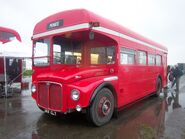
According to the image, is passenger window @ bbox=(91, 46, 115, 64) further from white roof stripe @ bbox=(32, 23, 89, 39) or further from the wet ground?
the wet ground

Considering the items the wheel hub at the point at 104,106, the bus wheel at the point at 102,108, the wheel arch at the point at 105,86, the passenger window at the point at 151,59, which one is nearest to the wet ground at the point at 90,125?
the bus wheel at the point at 102,108

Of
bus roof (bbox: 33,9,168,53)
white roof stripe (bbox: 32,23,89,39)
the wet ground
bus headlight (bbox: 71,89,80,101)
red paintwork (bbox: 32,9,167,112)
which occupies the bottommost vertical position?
the wet ground

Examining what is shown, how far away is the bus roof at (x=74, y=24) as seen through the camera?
4.71 meters

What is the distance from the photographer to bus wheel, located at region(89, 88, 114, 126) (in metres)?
4.63

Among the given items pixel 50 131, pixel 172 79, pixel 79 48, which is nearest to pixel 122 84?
pixel 79 48

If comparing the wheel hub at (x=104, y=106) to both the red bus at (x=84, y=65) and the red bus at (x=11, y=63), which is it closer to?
the red bus at (x=84, y=65)

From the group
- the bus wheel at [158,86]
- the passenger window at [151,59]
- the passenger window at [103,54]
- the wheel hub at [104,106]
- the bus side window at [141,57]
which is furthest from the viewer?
the bus wheel at [158,86]

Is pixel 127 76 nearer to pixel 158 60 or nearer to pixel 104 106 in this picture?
pixel 104 106

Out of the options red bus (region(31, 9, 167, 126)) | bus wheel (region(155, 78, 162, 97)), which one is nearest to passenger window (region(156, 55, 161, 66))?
bus wheel (region(155, 78, 162, 97))

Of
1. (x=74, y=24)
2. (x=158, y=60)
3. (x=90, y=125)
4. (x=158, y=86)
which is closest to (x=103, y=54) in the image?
(x=74, y=24)

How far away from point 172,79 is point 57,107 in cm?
971

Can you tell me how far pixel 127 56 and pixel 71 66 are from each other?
1844mm

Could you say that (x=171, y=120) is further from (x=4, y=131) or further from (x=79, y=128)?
(x=4, y=131)

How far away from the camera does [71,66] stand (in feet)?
17.5
